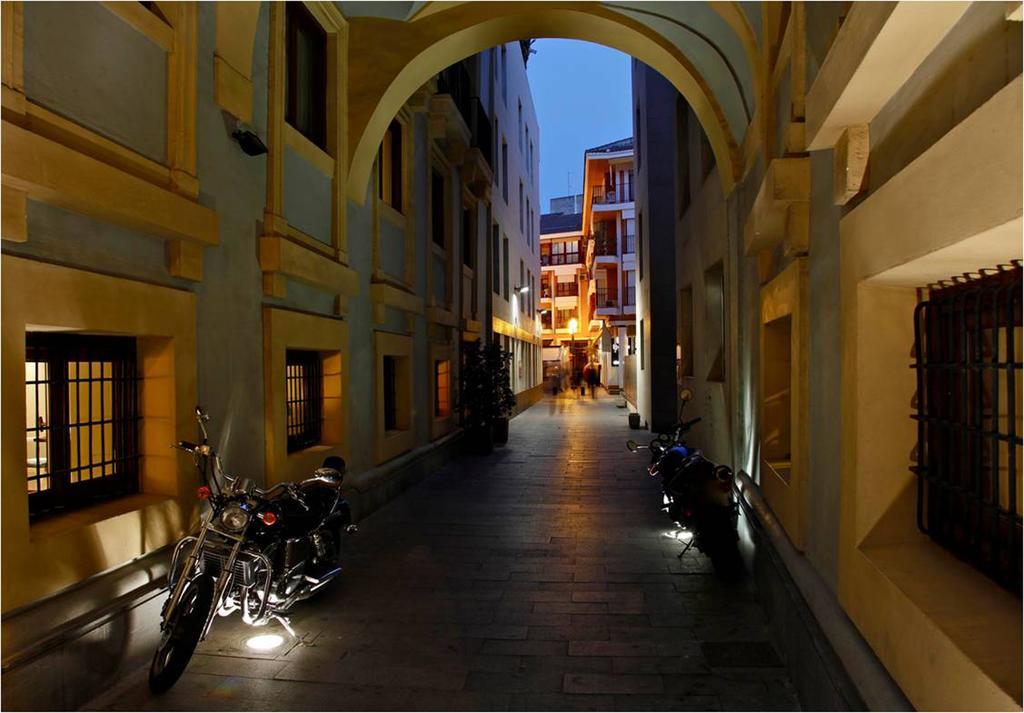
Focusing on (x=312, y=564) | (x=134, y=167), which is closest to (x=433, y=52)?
(x=134, y=167)

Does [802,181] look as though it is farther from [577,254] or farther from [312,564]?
[577,254]

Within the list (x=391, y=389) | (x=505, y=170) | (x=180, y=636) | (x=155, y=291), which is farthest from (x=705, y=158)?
(x=505, y=170)

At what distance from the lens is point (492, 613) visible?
466cm

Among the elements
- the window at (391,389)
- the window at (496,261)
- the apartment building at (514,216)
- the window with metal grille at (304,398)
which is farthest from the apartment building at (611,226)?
the window with metal grille at (304,398)

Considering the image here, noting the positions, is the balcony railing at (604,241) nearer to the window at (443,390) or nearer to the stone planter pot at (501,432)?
the stone planter pot at (501,432)

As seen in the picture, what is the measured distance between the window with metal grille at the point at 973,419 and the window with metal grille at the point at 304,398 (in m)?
5.90

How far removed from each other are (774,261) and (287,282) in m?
4.53

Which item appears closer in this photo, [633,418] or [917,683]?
[917,683]

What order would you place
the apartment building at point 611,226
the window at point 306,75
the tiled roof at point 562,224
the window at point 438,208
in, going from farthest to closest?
the tiled roof at point 562,224, the apartment building at point 611,226, the window at point 438,208, the window at point 306,75

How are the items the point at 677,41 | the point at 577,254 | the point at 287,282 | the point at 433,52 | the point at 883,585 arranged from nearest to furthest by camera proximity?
the point at 883,585 < the point at 287,282 < the point at 677,41 < the point at 433,52 < the point at 577,254

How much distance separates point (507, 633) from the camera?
4.32 meters

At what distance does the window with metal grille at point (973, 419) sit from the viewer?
2.09 m

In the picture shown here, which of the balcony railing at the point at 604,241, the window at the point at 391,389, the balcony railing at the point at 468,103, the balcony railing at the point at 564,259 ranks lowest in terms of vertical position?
the window at the point at 391,389

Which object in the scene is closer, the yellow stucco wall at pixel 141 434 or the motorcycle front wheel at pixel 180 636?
the yellow stucco wall at pixel 141 434
